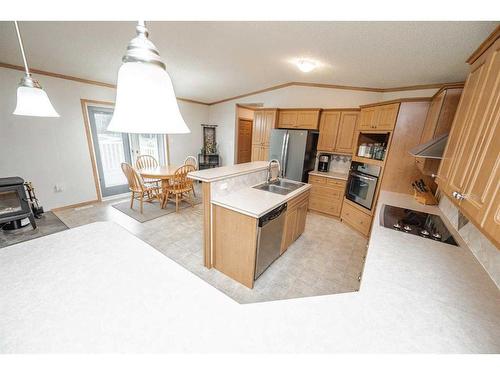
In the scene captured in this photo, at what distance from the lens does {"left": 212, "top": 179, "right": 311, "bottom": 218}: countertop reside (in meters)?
1.76

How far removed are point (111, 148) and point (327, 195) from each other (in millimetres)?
4715

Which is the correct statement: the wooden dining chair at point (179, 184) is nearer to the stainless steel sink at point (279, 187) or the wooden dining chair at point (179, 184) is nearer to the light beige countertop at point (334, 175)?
the stainless steel sink at point (279, 187)

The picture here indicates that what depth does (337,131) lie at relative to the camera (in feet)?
12.3

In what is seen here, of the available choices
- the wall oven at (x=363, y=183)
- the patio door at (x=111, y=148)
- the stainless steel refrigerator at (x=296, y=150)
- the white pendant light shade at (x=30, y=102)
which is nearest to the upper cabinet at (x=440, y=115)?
the wall oven at (x=363, y=183)

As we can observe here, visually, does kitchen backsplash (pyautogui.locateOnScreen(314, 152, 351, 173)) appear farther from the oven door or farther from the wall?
the wall

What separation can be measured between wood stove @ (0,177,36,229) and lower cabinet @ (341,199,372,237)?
4.92 m

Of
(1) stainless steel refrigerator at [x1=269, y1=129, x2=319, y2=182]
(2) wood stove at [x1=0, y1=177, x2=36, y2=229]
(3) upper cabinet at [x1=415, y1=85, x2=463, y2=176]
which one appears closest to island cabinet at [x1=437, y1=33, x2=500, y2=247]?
(3) upper cabinet at [x1=415, y1=85, x2=463, y2=176]

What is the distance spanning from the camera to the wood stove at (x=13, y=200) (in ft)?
7.91

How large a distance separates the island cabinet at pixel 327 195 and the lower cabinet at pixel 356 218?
16cm

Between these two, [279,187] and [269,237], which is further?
[279,187]

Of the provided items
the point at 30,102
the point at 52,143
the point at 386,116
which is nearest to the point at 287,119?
the point at 386,116

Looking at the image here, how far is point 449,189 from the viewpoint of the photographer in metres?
1.13

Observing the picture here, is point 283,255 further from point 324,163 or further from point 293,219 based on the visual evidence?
point 324,163

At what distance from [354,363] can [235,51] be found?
10.3 ft
